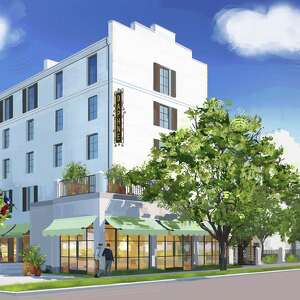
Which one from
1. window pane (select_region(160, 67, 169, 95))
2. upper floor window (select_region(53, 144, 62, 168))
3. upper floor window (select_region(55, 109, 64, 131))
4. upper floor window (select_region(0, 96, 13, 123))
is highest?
window pane (select_region(160, 67, 169, 95))

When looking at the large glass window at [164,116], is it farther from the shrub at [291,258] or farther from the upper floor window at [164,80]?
the shrub at [291,258]

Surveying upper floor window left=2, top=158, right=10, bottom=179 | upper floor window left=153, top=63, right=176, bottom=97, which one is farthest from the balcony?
upper floor window left=2, top=158, right=10, bottom=179

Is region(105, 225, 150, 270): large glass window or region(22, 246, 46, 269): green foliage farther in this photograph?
region(105, 225, 150, 270): large glass window

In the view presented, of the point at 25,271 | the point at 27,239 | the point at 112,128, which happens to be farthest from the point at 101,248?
the point at 27,239

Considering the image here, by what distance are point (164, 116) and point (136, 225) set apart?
14.8 meters

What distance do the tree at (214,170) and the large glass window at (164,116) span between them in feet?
34.7

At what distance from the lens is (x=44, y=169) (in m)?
52.9

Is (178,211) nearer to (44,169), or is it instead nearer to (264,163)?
(264,163)

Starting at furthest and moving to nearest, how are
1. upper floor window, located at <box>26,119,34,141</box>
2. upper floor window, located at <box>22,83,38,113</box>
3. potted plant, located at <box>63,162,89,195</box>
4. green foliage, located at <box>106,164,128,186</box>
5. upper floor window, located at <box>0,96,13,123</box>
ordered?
upper floor window, located at <box>0,96,13,123</box> → upper floor window, located at <box>26,119,34,141</box> → upper floor window, located at <box>22,83,38,113</box> → potted plant, located at <box>63,162,89,195</box> → green foliage, located at <box>106,164,128,186</box>

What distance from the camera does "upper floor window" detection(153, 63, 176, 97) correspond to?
49044mm

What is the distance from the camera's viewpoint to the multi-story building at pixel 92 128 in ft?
127

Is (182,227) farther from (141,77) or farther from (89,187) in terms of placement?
(141,77)

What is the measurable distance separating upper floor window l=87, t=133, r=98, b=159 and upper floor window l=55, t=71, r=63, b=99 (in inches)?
244

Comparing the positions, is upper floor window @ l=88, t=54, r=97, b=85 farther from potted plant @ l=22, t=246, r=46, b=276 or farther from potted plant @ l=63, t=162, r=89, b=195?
potted plant @ l=22, t=246, r=46, b=276
